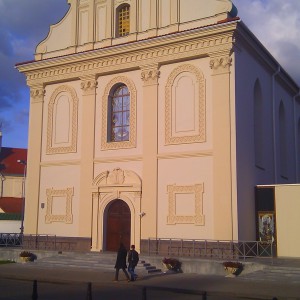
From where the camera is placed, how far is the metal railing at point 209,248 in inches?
912

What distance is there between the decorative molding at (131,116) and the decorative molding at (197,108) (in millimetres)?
2077

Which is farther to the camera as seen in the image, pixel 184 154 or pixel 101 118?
pixel 101 118

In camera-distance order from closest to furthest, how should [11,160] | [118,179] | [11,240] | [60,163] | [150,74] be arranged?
1. [150,74]
2. [118,179]
3. [60,163]
4. [11,240]
5. [11,160]

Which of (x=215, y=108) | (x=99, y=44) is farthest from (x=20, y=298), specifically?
(x=99, y=44)

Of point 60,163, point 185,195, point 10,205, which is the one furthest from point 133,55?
point 10,205

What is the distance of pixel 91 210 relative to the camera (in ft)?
90.6

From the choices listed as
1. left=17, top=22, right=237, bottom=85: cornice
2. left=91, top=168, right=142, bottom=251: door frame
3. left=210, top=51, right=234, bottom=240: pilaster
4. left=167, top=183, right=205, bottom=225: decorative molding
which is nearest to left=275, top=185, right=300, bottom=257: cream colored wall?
left=210, top=51, right=234, bottom=240: pilaster

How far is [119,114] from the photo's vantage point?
28391mm

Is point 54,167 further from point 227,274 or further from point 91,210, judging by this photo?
point 227,274

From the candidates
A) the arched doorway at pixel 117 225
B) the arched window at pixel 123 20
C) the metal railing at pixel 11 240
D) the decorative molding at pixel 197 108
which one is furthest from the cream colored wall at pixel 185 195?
the metal railing at pixel 11 240

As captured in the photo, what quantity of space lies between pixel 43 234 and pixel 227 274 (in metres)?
12.7

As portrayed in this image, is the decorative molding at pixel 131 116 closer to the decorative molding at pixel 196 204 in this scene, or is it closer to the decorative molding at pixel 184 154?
the decorative molding at pixel 184 154

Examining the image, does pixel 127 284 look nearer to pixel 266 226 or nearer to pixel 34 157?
pixel 266 226

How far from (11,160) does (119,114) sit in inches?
1905
